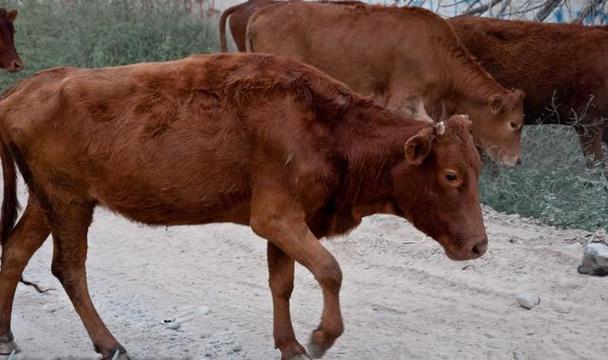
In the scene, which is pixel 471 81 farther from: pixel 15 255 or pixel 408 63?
pixel 15 255

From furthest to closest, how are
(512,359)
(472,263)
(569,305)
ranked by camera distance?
1. (472,263)
2. (569,305)
3. (512,359)

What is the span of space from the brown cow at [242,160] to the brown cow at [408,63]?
4.79 meters

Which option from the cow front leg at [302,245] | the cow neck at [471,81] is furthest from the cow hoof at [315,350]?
the cow neck at [471,81]

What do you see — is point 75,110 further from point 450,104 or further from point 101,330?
point 450,104

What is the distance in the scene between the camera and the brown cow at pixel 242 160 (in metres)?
5.52

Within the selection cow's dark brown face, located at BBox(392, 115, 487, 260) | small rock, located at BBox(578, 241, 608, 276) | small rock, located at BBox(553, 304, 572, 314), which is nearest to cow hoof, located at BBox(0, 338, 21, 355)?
cow's dark brown face, located at BBox(392, 115, 487, 260)

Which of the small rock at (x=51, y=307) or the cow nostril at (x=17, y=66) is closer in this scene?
the small rock at (x=51, y=307)

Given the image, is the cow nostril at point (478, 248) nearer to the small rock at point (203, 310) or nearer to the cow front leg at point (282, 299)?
the cow front leg at point (282, 299)

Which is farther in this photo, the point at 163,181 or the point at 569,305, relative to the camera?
the point at 569,305

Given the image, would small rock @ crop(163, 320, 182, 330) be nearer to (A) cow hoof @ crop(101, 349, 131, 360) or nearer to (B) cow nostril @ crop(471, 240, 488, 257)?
(A) cow hoof @ crop(101, 349, 131, 360)

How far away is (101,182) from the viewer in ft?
19.2

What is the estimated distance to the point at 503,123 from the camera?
1080 cm

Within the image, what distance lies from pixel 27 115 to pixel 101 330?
3.74 feet

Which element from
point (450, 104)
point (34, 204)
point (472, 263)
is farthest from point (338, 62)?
point (34, 204)
